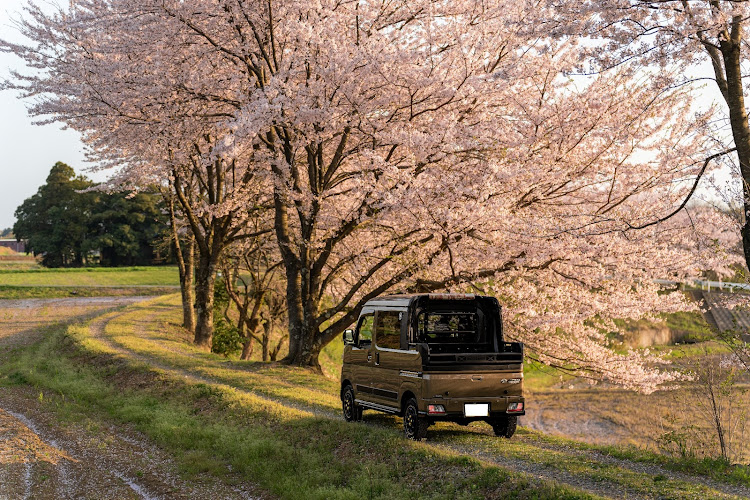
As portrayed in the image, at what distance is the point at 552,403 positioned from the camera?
29.4 m

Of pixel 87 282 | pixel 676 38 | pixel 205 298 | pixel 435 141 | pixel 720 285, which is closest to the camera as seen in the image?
pixel 676 38

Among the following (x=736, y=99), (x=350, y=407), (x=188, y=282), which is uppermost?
(x=736, y=99)

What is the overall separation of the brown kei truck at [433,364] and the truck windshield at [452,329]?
0.02 meters

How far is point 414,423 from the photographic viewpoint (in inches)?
443

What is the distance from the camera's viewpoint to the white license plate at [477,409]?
11.0 metres

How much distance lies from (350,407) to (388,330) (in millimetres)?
2131

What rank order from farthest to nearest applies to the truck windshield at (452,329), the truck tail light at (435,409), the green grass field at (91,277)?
the green grass field at (91,277)
the truck windshield at (452,329)
the truck tail light at (435,409)

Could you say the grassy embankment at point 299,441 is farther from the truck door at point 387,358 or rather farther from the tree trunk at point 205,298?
the tree trunk at point 205,298

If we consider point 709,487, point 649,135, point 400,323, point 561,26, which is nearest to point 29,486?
point 400,323

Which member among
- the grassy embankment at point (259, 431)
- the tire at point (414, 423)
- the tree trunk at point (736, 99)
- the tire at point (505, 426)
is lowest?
the grassy embankment at point (259, 431)

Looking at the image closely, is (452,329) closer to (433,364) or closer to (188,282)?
(433,364)

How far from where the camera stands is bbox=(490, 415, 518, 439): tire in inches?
468

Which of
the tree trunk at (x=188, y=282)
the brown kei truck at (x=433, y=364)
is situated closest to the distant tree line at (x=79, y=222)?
the tree trunk at (x=188, y=282)

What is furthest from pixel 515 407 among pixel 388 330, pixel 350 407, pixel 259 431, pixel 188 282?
pixel 188 282
